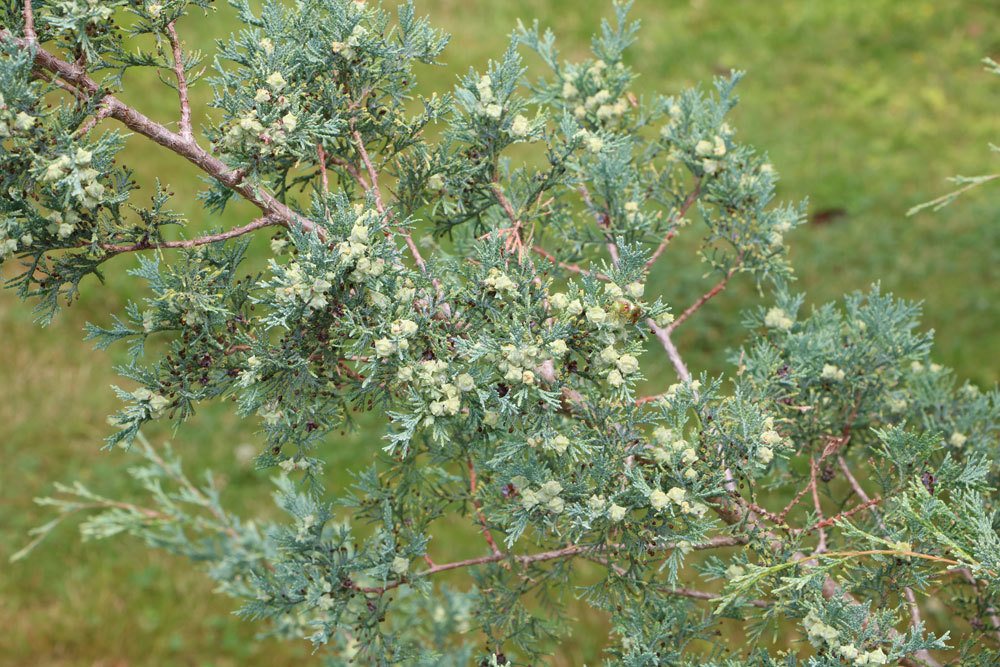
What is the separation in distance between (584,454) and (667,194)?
106 cm

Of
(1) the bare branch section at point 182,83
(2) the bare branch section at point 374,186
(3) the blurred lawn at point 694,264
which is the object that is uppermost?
(3) the blurred lawn at point 694,264

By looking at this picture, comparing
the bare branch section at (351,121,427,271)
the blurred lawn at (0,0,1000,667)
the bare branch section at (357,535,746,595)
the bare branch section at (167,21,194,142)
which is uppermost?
the blurred lawn at (0,0,1000,667)

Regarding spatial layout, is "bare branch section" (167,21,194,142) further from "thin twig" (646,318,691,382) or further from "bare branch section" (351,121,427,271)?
"thin twig" (646,318,691,382)

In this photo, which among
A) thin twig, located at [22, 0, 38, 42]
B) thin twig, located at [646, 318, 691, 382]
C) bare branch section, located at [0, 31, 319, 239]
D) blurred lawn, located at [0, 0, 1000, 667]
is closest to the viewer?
thin twig, located at [22, 0, 38, 42]

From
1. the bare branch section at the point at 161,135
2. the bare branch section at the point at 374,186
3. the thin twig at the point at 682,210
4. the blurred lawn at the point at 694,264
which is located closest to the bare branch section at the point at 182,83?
the bare branch section at the point at 161,135

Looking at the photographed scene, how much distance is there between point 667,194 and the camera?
9.16 ft

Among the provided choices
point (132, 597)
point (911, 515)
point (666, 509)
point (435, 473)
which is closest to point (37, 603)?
point (132, 597)

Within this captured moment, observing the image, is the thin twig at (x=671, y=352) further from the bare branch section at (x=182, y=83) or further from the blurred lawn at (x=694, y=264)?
the blurred lawn at (x=694, y=264)

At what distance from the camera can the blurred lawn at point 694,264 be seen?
4930 millimetres

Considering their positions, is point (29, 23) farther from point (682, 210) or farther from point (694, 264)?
point (694, 264)

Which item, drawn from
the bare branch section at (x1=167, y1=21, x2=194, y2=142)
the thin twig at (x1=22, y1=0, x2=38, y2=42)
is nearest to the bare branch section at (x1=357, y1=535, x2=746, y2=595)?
the bare branch section at (x1=167, y1=21, x2=194, y2=142)

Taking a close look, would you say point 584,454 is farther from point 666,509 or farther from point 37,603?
point 37,603

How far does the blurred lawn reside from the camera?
4.93 metres

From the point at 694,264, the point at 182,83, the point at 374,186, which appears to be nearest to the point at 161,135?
the point at 182,83
